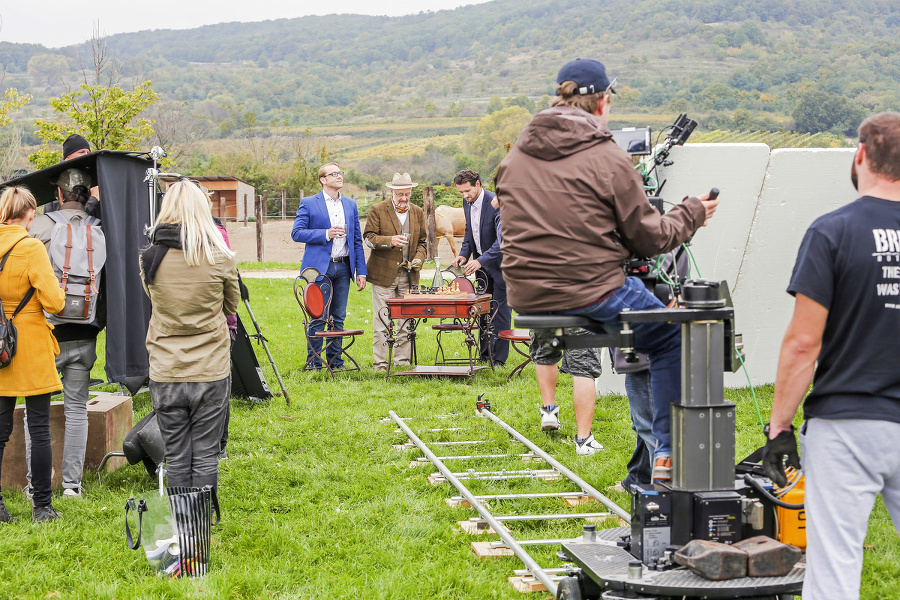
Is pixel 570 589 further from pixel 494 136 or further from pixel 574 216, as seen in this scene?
pixel 494 136

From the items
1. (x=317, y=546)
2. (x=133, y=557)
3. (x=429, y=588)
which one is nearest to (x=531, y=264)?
(x=429, y=588)

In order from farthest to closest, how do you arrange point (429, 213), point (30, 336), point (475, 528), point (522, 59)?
point (522, 59), point (429, 213), point (30, 336), point (475, 528)

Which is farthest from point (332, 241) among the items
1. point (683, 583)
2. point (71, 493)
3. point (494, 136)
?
point (494, 136)

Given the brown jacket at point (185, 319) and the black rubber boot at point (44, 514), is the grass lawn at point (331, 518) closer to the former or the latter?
the black rubber boot at point (44, 514)

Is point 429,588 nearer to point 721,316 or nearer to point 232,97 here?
point 721,316

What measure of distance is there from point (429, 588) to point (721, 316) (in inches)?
73.4

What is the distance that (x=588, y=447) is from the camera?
6070 millimetres

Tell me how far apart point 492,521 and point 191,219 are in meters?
2.25

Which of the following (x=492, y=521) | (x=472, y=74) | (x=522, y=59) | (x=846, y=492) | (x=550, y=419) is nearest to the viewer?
(x=846, y=492)

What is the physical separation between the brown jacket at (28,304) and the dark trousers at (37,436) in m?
0.10

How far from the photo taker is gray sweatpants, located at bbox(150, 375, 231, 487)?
4.46 metres

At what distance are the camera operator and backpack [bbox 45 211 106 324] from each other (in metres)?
3.18

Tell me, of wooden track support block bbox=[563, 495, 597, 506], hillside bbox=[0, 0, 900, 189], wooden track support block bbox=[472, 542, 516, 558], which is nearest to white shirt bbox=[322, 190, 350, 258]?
wooden track support block bbox=[563, 495, 597, 506]

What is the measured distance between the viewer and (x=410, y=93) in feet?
461
